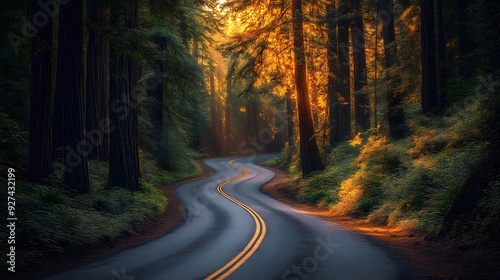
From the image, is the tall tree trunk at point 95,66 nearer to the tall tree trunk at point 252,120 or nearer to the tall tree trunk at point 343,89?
the tall tree trunk at point 343,89

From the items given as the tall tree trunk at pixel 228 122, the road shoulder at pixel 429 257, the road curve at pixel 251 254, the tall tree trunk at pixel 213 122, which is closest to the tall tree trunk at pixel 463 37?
the road curve at pixel 251 254

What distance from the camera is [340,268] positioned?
915cm

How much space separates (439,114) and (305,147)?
9.39m

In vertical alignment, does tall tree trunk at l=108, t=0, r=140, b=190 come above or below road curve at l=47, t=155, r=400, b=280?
above

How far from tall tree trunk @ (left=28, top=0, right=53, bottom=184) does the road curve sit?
16.8 ft

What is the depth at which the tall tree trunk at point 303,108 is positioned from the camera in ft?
84.0

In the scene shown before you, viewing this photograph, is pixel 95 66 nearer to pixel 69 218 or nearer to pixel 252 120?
pixel 69 218

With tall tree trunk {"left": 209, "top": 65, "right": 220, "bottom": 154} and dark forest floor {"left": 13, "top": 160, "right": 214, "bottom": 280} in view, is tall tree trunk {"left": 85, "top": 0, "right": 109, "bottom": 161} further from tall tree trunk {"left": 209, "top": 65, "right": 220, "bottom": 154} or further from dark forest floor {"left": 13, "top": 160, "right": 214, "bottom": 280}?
tall tree trunk {"left": 209, "top": 65, "right": 220, "bottom": 154}

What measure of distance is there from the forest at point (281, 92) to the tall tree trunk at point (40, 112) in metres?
0.04

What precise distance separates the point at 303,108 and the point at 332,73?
3.75 meters

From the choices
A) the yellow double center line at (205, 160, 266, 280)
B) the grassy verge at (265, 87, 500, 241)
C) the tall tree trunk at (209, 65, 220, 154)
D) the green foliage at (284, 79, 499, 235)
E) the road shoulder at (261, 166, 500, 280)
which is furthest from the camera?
the tall tree trunk at (209, 65, 220, 154)

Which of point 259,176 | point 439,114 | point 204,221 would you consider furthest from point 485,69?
point 259,176

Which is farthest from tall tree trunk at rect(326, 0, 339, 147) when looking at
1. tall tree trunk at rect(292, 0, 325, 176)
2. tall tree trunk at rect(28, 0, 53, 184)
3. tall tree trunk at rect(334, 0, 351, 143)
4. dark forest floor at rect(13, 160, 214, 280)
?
tall tree trunk at rect(28, 0, 53, 184)

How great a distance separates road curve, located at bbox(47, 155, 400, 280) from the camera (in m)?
8.71
